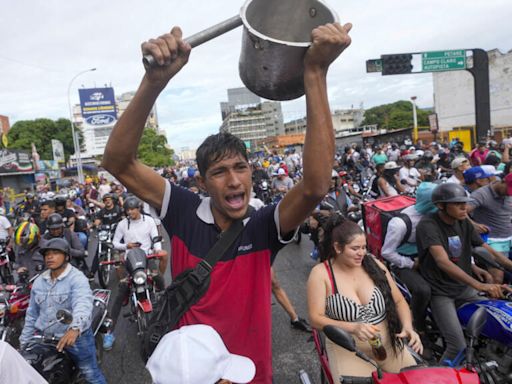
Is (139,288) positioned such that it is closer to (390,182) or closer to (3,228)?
(3,228)

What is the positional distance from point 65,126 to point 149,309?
67688mm

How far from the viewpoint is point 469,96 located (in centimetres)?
4231

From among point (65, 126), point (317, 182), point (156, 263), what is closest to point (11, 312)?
point (156, 263)

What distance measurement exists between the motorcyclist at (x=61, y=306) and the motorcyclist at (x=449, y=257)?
3048mm

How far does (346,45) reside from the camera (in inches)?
51.8

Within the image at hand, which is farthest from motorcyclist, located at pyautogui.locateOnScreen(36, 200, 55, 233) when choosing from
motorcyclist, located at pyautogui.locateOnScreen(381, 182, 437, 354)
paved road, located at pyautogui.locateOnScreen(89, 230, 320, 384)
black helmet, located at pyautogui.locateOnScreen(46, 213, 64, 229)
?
motorcyclist, located at pyautogui.locateOnScreen(381, 182, 437, 354)

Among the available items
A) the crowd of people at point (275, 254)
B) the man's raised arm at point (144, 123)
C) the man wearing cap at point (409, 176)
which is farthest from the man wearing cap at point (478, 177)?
the man's raised arm at point (144, 123)

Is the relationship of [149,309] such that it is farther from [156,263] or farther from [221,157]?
[221,157]

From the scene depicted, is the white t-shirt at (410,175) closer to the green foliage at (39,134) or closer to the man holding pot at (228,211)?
the man holding pot at (228,211)

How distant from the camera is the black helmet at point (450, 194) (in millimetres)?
3207

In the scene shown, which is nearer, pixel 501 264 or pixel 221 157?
pixel 221 157

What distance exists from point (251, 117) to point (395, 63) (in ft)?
347

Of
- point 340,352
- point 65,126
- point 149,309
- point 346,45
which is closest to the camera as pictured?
point 346,45

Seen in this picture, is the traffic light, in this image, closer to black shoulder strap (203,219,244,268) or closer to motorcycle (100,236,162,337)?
motorcycle (100,236,162,337)
